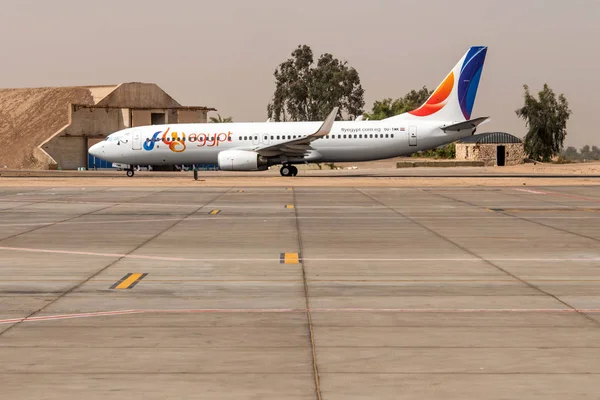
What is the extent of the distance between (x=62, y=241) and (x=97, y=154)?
41.7 m

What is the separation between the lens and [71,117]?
95375 mm

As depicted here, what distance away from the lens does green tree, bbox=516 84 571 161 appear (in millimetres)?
97312

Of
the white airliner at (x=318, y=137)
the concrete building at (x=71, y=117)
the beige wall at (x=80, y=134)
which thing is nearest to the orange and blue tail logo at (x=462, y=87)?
the white airliner at (x=318, y=137)

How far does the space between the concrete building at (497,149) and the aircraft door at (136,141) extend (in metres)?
36.0

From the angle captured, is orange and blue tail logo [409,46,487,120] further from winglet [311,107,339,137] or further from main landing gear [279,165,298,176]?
main landing gear [279,165,298,176]

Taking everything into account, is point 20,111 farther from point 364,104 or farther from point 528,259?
point 528,259

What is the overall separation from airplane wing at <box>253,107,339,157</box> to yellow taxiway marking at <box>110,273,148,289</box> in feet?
132

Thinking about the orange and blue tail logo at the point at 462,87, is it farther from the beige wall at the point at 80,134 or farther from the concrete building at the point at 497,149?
the beige wall at the point at 80,134

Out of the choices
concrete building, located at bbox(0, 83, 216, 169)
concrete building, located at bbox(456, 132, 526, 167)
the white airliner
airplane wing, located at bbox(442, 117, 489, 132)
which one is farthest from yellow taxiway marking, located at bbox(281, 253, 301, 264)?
concrete building, located at bbox(0, 83, 216, 169)

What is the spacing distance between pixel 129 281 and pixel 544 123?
8854 cm

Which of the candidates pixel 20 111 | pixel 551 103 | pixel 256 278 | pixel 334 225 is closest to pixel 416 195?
pixel 334 225

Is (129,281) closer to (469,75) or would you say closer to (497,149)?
(469,75)

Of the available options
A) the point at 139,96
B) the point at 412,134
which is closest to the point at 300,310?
the point at 412,134

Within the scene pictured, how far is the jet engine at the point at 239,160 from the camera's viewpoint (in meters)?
56.4
